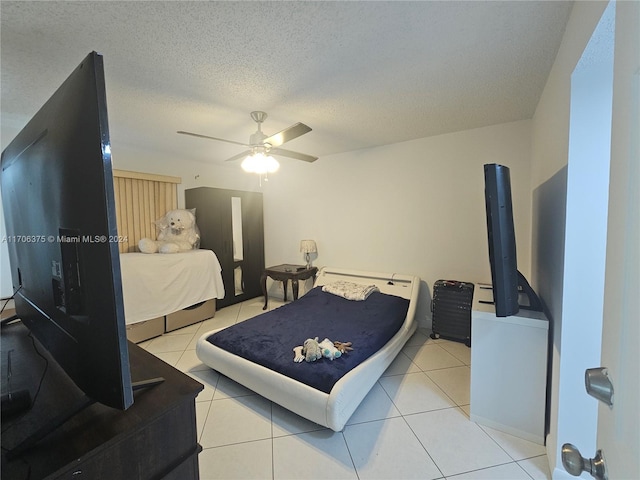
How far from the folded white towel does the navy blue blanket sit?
0.21 feet

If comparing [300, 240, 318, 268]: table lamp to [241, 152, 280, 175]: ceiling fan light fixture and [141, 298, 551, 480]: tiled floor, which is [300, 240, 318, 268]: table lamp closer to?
[241, 152, 280, 175]: ceiling fan light fixture

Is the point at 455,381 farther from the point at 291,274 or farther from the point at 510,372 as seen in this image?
the point at 291,274

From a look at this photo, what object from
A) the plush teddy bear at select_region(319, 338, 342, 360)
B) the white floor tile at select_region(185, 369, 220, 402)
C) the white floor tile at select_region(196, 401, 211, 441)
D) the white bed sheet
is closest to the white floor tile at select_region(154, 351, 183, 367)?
the white floor tile at select_region(185, 369, 220, 402)

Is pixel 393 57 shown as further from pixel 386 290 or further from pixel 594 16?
pixel 386 290

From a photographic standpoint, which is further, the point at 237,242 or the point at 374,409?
the point at 237,242

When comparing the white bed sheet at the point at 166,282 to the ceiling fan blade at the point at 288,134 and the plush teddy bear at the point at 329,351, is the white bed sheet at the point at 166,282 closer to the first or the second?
the ceiling fan blade at the point at 288,134

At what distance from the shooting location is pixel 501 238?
1.47m

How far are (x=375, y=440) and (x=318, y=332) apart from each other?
888 mm

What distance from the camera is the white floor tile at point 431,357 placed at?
245cm

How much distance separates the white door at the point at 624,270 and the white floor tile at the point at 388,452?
1153 mm

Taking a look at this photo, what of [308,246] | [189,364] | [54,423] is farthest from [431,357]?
[54,423]

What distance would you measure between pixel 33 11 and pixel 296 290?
329 centimetres

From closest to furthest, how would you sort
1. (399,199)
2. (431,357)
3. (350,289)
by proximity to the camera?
(431,357)
(350,289)
(399,199)

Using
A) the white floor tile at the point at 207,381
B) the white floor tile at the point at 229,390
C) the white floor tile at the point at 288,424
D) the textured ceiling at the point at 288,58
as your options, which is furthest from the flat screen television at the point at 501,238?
the white floor tile at the point at 207,381
